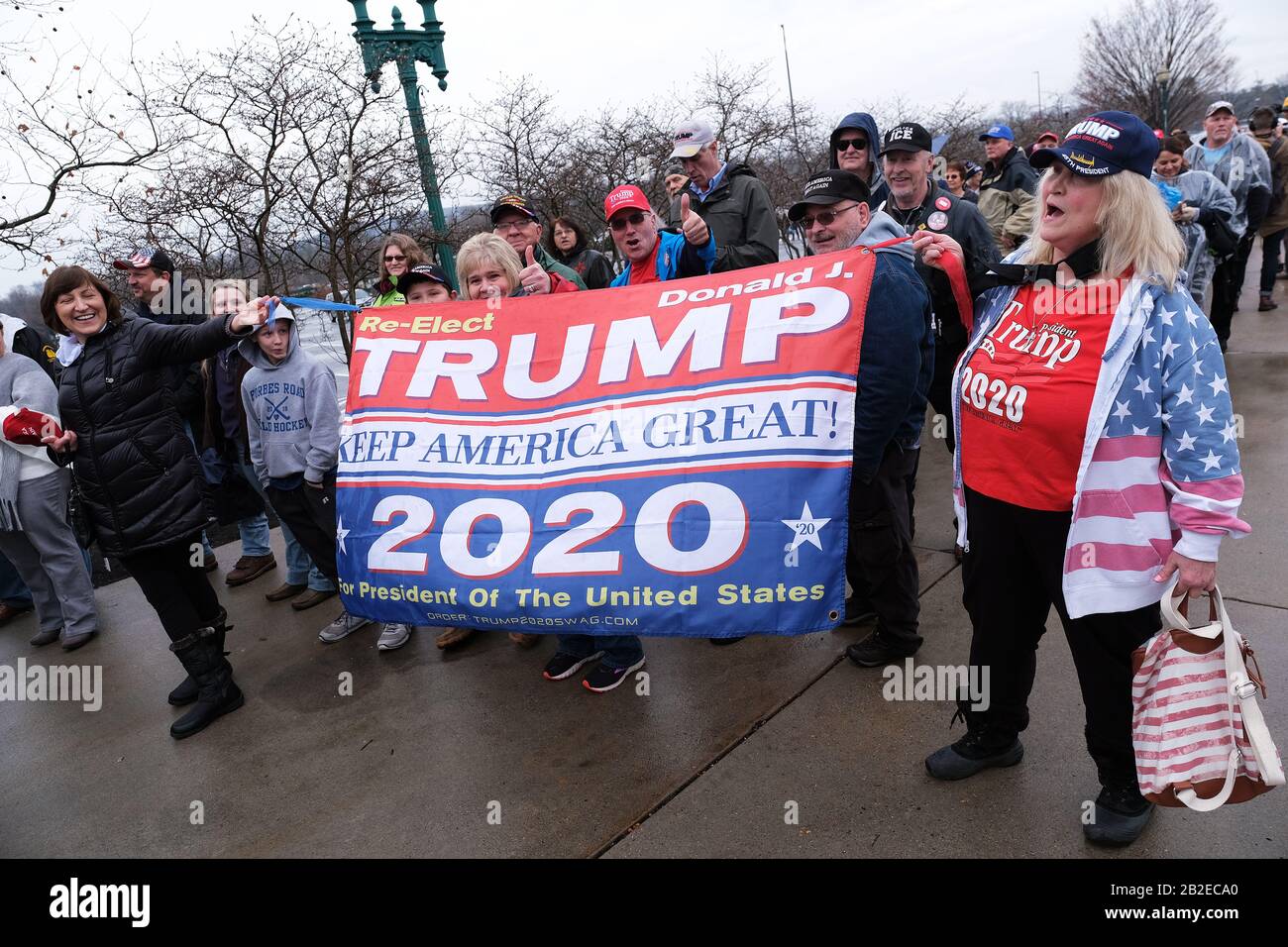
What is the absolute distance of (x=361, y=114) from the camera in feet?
30.5

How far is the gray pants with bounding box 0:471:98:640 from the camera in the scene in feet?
15.7

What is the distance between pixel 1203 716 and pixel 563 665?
2.61 metres

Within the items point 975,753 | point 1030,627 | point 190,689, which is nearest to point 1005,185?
point 1030,627

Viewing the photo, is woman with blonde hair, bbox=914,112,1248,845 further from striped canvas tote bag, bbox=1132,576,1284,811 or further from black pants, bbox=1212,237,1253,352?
black pants, bbox=1212,237,1253,352

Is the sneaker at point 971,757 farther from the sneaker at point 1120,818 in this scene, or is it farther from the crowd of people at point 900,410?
the sneaker at point 1120,818

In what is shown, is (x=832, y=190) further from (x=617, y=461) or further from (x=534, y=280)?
(x=534, y=280)

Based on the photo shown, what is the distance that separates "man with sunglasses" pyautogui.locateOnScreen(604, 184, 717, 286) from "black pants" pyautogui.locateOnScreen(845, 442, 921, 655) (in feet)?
4.56

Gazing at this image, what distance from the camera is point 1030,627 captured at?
2.64 metres

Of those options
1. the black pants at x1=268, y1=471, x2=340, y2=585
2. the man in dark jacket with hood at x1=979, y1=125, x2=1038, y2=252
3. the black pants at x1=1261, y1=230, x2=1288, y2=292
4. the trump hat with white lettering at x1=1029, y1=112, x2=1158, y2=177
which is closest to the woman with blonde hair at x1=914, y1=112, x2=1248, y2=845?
the trump hat with white lettering at x1=1029, y1=112, x2=1158, y2=177

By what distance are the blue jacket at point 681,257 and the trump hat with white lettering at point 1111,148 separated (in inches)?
77.1

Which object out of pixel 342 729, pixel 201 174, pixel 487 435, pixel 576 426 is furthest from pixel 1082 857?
pixel 201 174

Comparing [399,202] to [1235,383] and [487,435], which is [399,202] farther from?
[1235,383]

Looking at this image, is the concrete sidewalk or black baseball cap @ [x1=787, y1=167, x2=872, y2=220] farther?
black baseball cap @ [x1=787, y1=167, x2=872, y2=220]

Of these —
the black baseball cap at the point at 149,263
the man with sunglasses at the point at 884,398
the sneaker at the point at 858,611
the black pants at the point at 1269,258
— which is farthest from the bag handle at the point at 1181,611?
the black pants at the point at 1269,258
